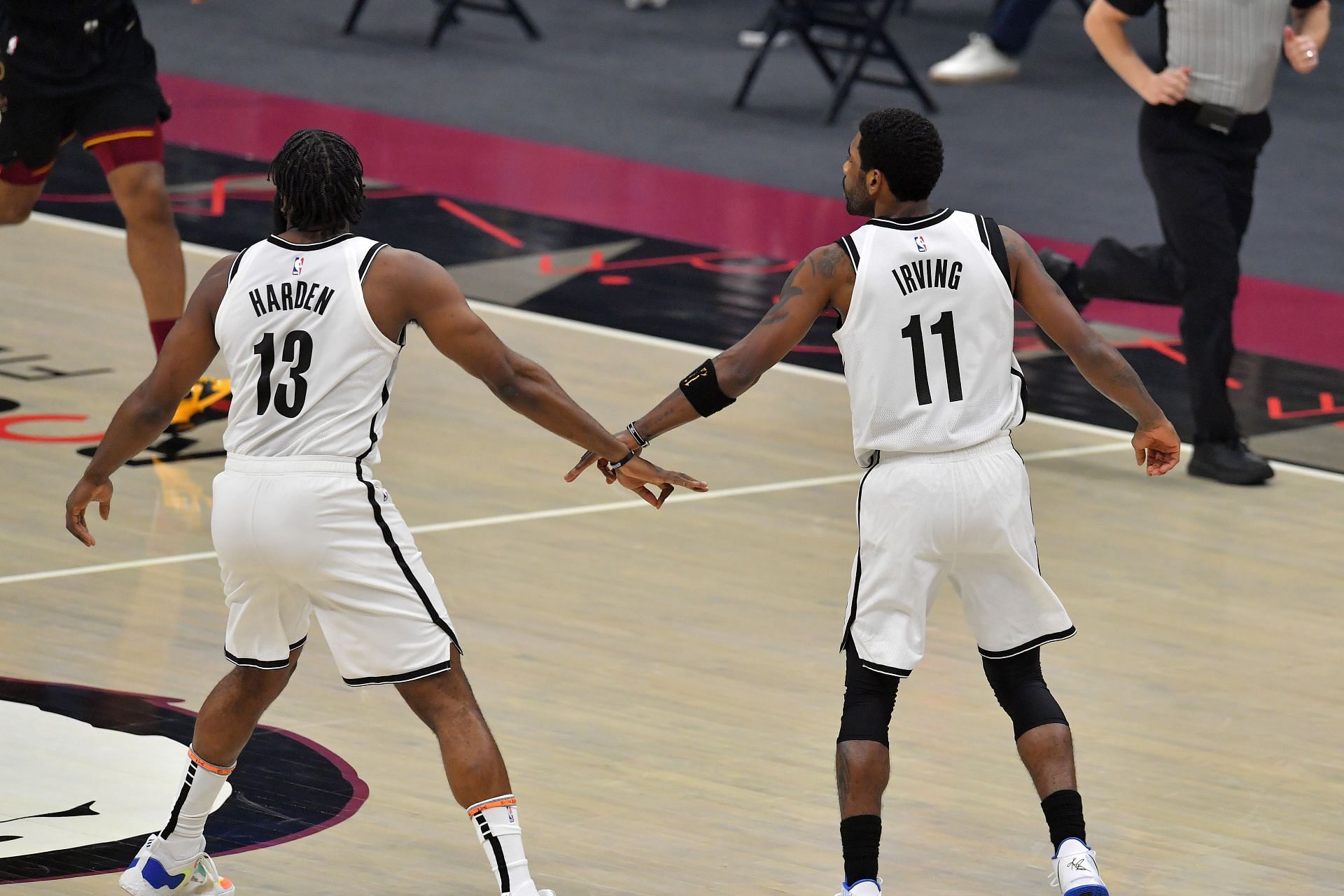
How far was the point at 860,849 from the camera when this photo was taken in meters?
4.42

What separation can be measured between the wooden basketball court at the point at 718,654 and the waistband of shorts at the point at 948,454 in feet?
2.99

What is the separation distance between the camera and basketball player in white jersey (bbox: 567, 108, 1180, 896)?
177 inches

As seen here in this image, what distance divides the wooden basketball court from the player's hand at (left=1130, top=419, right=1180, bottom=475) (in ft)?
2.76

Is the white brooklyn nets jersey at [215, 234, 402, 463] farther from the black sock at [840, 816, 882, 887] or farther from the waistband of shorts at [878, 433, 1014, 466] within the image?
the black sock at [840, 816, 882, 887]

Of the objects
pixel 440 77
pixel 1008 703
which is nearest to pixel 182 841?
pixel 1008 703

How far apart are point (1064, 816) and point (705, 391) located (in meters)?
1.10

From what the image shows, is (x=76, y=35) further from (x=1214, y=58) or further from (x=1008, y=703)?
(x=1008, y=703)

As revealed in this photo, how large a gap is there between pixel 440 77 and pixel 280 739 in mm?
→ 10584

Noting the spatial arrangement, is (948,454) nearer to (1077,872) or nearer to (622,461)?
(622,461)

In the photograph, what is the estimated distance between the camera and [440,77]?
15.5m

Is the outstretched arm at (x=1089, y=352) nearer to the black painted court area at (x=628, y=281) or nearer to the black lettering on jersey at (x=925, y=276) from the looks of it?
the black lettering on jersey at (x=925, y=276)

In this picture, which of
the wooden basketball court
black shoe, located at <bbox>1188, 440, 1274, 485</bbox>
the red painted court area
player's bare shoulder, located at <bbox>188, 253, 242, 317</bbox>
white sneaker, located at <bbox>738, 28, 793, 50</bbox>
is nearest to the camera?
player's bare shoulder, located at <bbox>188, 253, 242, 317</bbox>

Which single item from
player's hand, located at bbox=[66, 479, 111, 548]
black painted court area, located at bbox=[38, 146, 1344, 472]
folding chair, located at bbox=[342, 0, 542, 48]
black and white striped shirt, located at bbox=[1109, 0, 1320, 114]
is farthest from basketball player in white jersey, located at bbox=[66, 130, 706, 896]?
folding chair, located at bbox=[342, 0, 542, 48]

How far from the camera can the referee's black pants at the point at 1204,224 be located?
810 cm
